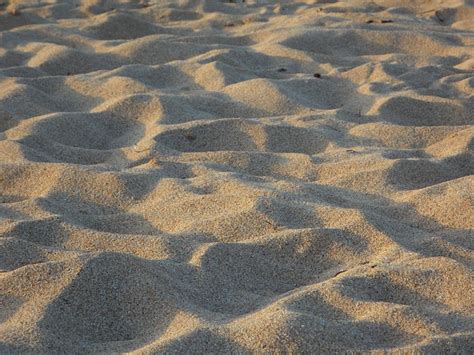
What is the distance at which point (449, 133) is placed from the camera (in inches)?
107

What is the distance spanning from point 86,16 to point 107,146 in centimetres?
221

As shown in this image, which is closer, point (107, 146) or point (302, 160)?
point (302, 160)

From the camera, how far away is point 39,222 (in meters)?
2.09

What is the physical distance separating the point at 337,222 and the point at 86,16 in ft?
10.5

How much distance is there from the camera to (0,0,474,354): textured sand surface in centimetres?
161

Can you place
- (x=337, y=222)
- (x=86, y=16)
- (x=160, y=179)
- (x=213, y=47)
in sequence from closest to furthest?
(x=337, y=222), (x=160, y=179), (x=213, y=47), (x=86, y=16)

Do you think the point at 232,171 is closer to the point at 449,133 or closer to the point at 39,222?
the point at 39,222

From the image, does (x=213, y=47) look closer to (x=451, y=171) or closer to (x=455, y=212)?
(x=451, y=171)

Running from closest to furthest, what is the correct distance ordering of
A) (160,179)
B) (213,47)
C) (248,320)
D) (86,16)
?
(248,320), (160,179), (213,47), (86,16)

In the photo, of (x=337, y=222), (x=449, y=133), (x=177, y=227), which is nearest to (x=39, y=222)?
(x=177, y=227)

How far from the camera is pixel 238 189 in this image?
2260mm

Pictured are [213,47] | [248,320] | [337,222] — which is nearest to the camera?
[248,320]

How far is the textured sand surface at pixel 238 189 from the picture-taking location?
1.61 m

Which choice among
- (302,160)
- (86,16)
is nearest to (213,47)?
(86,16)
